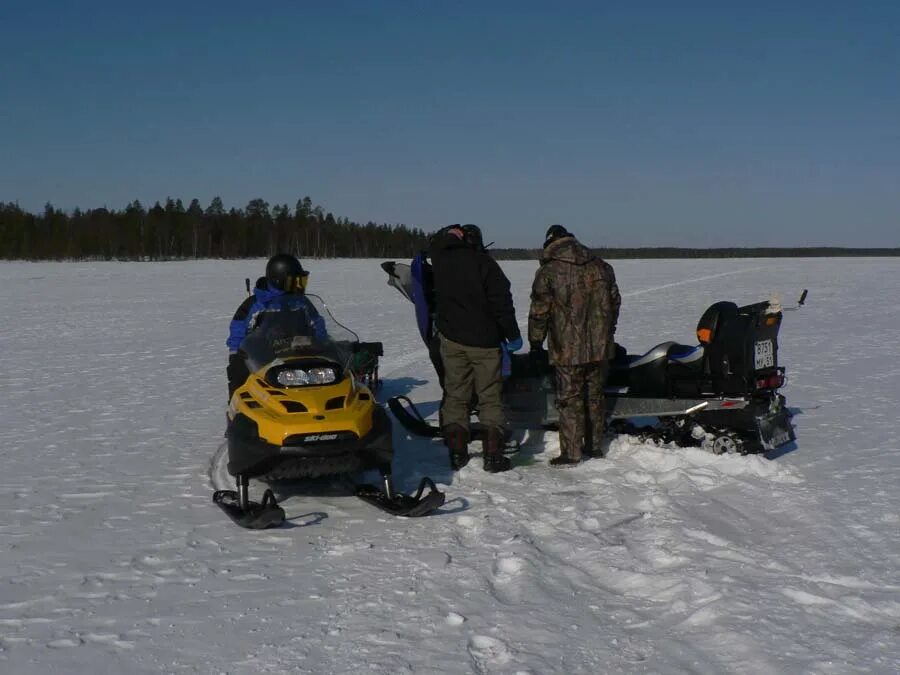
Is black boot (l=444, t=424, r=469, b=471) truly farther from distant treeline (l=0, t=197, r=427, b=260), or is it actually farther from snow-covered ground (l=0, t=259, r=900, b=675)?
distant treeline (l=0, t=197, r=427, b=260)

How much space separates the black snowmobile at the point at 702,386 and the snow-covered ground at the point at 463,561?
0.84 feet

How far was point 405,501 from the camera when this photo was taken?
4.71 meters

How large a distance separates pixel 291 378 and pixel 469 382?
161 cm

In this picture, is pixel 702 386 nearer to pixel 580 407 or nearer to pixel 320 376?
pixel 580 407

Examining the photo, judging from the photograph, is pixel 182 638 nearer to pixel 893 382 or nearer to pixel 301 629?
pixel 301 629

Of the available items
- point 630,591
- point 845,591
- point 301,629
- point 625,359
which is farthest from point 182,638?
point 625,359

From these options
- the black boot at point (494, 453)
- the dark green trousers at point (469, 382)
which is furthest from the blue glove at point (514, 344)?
the black boot at point (494, 453)

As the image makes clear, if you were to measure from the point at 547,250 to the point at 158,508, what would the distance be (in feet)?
9.89

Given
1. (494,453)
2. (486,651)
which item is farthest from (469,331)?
(486,651)

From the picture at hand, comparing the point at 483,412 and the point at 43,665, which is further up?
the point at 483,412

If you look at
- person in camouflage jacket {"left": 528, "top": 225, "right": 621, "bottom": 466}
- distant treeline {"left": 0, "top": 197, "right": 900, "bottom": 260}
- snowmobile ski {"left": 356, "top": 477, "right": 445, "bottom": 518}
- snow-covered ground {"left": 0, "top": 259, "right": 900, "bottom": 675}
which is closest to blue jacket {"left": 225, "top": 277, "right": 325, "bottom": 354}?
snow-covered ground {"left": 0, "top": 259, "right": 900, "bottom": 675}

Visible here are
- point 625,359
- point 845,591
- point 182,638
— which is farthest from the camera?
point 625,359

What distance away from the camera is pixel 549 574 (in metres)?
3.84

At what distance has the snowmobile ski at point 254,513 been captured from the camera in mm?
4352
